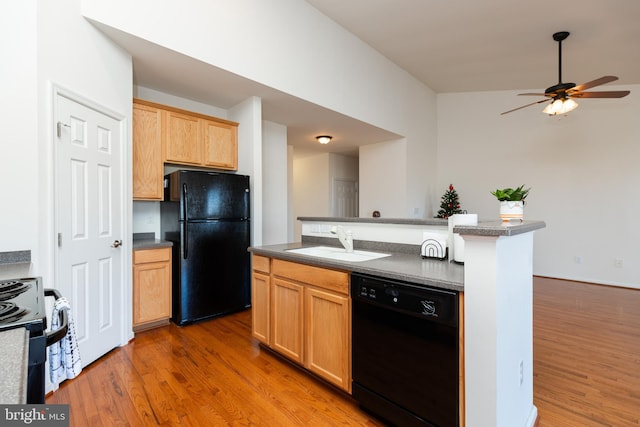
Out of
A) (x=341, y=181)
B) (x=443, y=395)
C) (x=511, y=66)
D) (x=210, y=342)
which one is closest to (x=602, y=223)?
(x=511, y=66)

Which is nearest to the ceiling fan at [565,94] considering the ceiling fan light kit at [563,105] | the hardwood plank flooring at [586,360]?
the ceiling fan light kit at [563,105]

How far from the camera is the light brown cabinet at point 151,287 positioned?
9.83 feet

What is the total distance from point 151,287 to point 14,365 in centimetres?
270

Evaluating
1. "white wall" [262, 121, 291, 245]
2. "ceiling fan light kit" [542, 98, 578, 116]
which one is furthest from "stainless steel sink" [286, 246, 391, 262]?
"ceiling fan light kit" [542, 98, 578, 116]

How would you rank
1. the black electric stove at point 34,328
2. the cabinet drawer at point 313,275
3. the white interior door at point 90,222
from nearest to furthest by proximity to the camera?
the black electric stove at point 34,328, the cabinet drawer at point 313,275, the white interior door at point 90,222

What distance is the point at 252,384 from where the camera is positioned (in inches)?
83.5

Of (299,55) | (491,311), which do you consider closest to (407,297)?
(491,311)

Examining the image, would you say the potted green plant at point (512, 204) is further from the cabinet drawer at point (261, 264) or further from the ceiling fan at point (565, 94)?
the ceiling fan at point (565, 94)

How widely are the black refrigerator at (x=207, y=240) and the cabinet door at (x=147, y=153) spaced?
0.16 meters

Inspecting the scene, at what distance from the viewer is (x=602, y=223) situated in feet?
16.2

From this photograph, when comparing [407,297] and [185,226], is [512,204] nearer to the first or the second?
[407,297]

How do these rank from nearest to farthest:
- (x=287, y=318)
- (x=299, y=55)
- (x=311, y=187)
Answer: (x=287, y=318)
(x=299, y=55)
(x=311, y=187)

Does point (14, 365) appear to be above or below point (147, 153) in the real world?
below

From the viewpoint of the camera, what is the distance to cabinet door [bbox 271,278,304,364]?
7.18 ft
